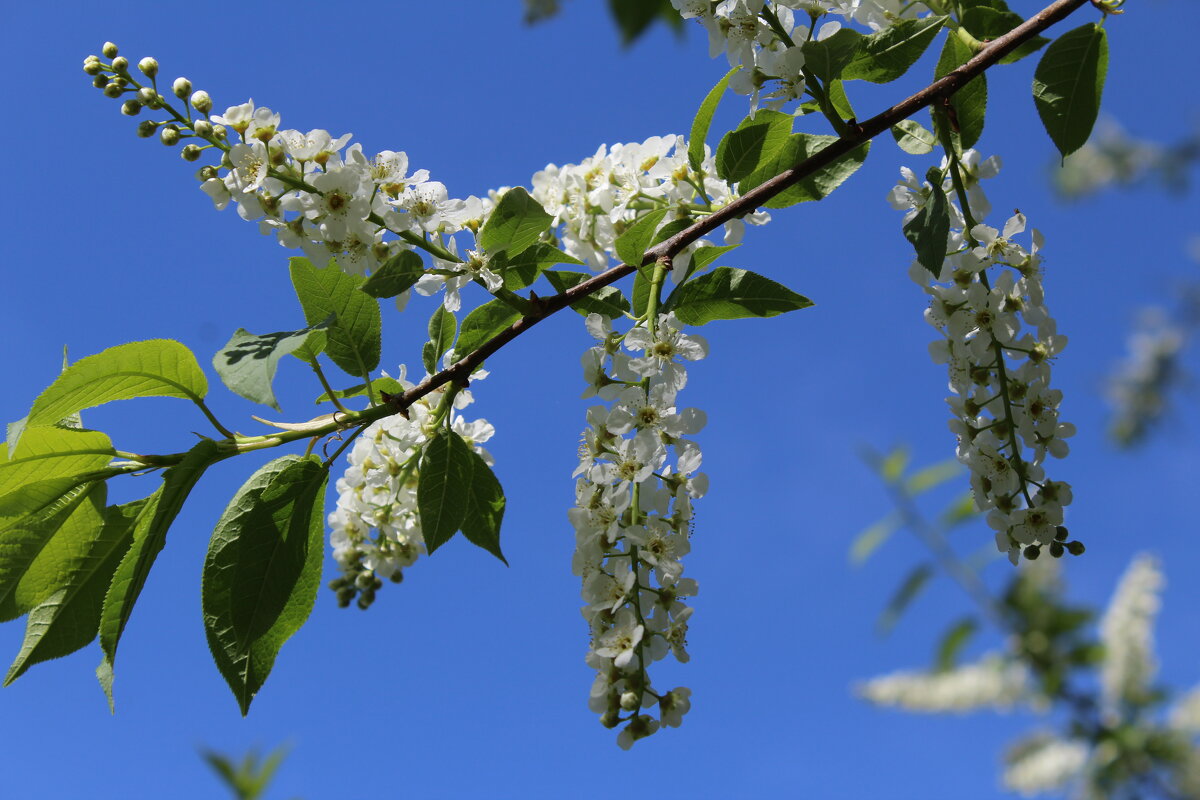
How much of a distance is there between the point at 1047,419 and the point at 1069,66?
651 mm

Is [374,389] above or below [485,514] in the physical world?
above

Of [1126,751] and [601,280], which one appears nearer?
[601,280]

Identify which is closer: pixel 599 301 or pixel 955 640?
pixel 599 301

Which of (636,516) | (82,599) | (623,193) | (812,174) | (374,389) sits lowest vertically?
(82,599)

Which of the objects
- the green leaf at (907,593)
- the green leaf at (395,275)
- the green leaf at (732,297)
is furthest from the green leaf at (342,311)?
the green leaf at (907,593)

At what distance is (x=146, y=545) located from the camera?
5.34 feet

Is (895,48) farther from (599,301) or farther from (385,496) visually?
(385,496)

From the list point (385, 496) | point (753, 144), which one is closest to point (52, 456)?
point (385, 496)

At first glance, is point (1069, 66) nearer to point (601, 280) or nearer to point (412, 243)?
point (601, 280)

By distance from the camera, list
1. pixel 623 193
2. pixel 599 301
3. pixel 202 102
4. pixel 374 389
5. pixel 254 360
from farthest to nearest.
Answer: pixel 623 193, pixel 374 389, pixel 599 301, pixel 202 102, pixel 254 360

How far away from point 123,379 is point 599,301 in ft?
2.95

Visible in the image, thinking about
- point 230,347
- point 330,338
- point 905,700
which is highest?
point 905,700

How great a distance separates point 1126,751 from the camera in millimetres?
6461

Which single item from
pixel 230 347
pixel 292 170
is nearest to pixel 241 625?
pixel 230 347
